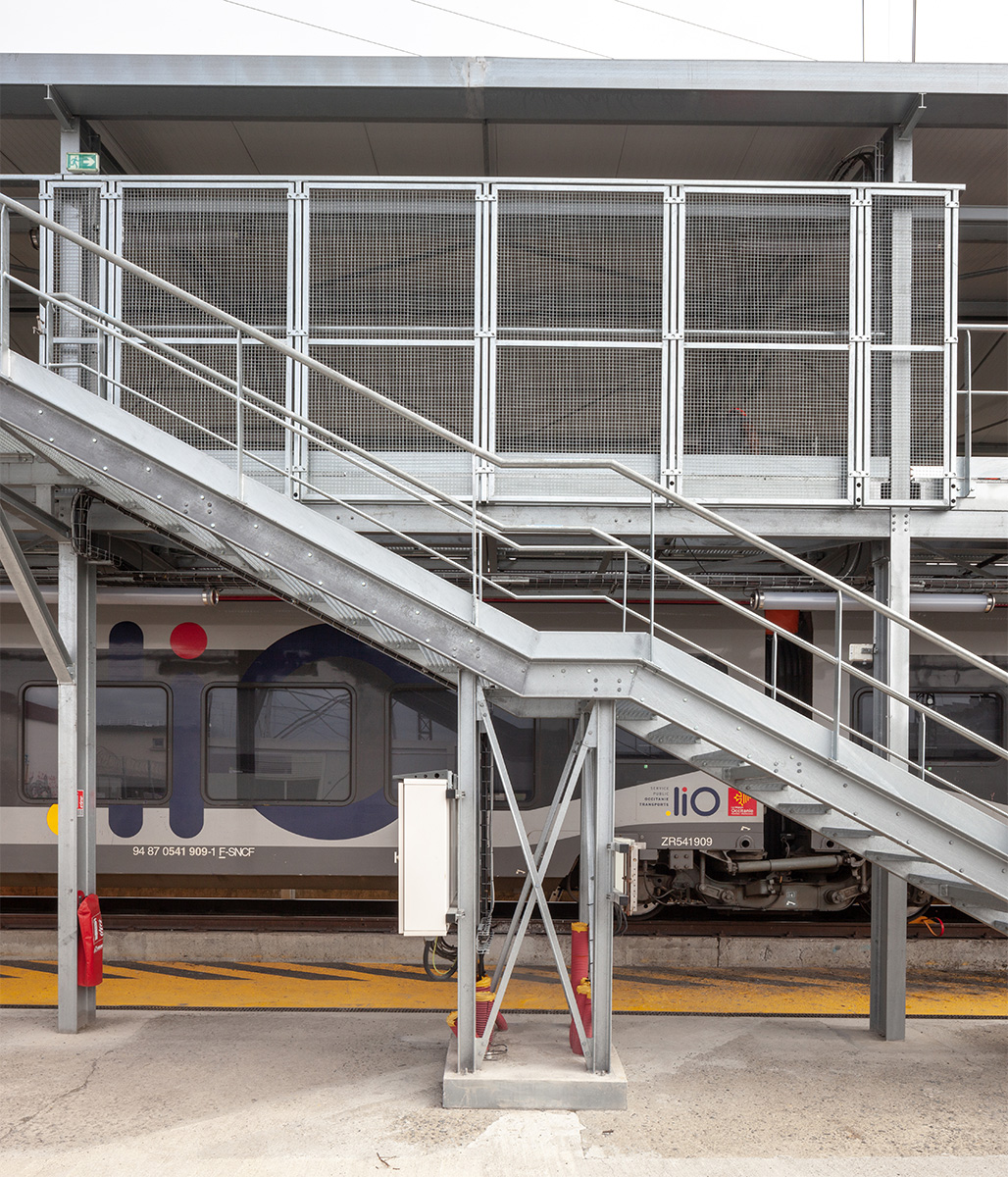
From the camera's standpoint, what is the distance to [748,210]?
236 inches

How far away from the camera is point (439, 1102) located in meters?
4.86

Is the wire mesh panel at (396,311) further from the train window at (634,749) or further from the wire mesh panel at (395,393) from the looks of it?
the train window at (634,749)

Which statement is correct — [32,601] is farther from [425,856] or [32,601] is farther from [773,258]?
[773,258]

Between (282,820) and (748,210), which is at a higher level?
(748,210)

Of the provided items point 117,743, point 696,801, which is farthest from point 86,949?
point 696,801

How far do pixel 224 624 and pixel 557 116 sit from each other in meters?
4.84

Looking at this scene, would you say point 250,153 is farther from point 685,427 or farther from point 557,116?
point 685,427

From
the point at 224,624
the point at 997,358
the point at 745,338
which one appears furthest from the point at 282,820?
the point at 997,358

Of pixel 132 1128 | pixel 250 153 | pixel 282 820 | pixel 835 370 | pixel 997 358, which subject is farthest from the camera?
pixel 997 358

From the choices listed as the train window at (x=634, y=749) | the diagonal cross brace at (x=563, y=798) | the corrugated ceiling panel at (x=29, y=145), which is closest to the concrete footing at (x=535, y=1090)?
the diagonal cross brace at (x=563, y=798)

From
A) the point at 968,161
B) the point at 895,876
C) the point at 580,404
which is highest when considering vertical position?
the point at 968,161

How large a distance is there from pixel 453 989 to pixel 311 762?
7.28ft

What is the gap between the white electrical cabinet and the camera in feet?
16.0

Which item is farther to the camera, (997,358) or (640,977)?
(997,358)
